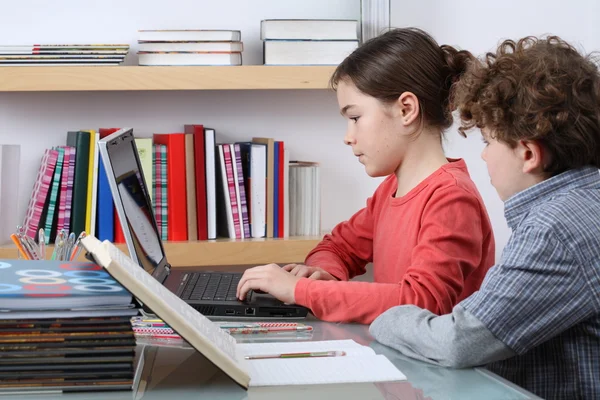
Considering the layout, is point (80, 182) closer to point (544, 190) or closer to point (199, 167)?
point (199, 167)

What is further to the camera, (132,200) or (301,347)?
(132,200)

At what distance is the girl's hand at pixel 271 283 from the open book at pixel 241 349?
196 millimetres

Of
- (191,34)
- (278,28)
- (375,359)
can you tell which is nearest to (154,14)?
(191,34)

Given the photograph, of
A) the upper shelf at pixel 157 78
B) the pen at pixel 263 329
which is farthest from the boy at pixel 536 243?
the upper shelf at pixel 157 78

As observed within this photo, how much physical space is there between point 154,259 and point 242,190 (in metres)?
0.69

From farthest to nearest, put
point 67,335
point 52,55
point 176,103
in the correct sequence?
point 176,103, point 52,55, point 67,335

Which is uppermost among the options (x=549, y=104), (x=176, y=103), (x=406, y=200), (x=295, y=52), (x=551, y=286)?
(x=295, y=52)

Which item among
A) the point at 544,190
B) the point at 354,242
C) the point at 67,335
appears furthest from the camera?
the point at 354,242

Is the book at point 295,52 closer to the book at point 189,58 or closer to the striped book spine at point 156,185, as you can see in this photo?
the book at point 189,58

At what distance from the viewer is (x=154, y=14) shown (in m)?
2.33

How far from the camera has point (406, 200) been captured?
153cm

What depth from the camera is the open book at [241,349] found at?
792 millimetres

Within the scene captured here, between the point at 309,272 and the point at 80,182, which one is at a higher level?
the point at 80,182

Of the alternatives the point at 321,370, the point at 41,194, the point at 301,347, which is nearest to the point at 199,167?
the point at 41,194
